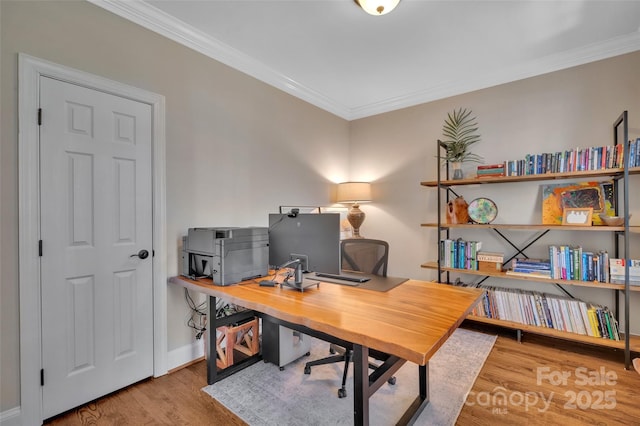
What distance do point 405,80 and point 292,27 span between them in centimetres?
147

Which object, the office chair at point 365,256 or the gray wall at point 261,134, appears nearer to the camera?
the gray wall at point 261,134

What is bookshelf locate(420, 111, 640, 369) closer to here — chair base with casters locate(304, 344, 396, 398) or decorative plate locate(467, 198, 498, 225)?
decorative plate locate(467, 198, 498, 225)

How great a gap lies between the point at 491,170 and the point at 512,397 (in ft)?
6.48

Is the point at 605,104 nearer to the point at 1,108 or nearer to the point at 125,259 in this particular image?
the point at 125,259

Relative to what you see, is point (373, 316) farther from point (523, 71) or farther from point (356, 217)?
point (523, 71)

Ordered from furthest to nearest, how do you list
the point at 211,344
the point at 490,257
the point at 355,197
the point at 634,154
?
1. the point at 355,197
2. the point at 490,257
3. the point at 634,154
4. the point at 211,344

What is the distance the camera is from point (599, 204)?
254 centimetres

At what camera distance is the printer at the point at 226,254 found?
1991 mm

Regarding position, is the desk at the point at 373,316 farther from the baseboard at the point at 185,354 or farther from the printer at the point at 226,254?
the baseboard at the point at 185,354

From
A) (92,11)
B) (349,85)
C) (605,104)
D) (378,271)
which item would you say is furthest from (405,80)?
→ (92,11)

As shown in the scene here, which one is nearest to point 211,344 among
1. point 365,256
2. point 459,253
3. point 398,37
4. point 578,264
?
point 365,256

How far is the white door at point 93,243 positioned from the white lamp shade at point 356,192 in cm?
233

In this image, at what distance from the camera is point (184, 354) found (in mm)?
2350

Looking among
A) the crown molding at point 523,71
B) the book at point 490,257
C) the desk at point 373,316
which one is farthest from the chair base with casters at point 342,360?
the crown molding at point 523,71
